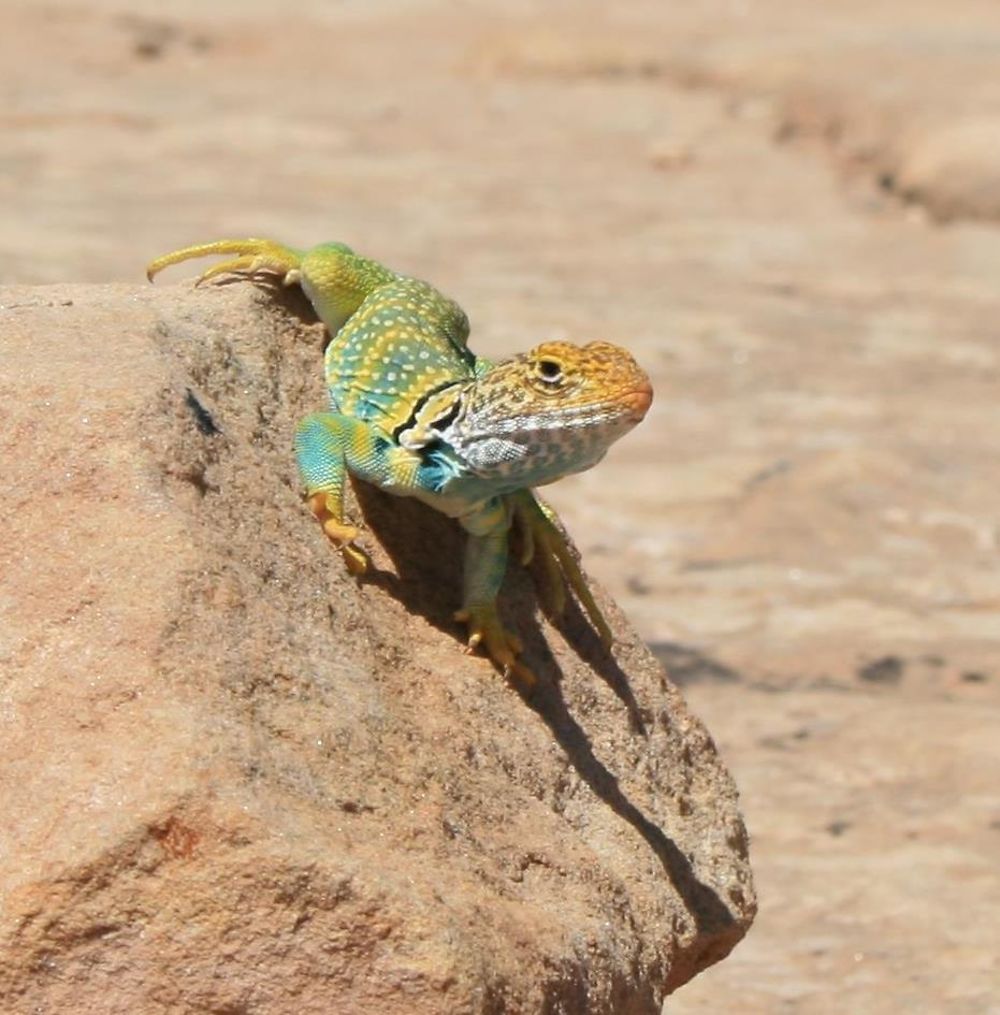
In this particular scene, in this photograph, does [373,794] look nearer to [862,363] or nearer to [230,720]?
[230,720]

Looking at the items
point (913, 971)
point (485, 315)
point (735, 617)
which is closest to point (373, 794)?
point (913, 971)

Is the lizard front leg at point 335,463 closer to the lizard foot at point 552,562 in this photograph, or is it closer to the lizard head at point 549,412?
the lizard head at point 549,412

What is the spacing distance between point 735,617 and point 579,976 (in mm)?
4722

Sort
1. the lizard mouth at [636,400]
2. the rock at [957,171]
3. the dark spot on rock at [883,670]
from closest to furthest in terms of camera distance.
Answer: the lizard mouth at [636,400], the dark spot on rock at [883,670], the rock at [957,171]

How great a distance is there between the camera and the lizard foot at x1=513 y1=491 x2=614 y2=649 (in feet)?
13.9

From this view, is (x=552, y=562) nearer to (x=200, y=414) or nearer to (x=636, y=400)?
(x=636, y=400)

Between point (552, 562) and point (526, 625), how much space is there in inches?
6.5

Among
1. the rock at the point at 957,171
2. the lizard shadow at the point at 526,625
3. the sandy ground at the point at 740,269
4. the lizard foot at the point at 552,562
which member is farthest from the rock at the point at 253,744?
the rock at the point at 957,171

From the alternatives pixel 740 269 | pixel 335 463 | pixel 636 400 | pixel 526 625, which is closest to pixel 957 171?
pixel 740 269

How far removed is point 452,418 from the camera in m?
3.84

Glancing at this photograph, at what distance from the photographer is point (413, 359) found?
409 centimetres

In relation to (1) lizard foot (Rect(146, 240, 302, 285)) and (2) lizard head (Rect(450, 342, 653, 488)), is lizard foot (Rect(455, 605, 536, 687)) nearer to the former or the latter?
(2) lizard head (Rect(450, 342, 653, 488))

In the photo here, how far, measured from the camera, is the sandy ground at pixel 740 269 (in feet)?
21.8

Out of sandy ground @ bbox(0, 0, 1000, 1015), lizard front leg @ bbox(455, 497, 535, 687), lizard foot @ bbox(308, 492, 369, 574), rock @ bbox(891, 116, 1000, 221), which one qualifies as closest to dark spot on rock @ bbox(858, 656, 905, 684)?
sandy ground @ bbox(0, 0, 1000, 1015)
